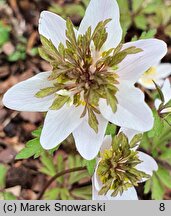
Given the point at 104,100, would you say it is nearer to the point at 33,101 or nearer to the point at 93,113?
the point at 93,113

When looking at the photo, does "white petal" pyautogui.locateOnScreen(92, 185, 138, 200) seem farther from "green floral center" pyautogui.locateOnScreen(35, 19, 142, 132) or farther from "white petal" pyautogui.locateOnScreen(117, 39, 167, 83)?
"white petal" pyautogui.locateOnScreen(117, 39, 167, 83)

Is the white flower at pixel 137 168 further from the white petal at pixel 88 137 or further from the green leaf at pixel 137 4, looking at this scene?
the green leaf at pixel 137 4

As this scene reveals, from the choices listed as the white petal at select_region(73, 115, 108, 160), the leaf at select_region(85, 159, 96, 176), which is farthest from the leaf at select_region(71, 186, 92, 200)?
the white petal at select_region(73, 115, 108, 160)

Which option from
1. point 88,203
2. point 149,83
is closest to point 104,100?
point 88,203

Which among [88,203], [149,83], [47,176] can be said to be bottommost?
[47,176]

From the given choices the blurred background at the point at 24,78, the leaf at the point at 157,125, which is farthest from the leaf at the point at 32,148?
the blurred background at the point at 24,78

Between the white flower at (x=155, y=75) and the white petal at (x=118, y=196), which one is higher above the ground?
the white petal at (x=118, y=196)

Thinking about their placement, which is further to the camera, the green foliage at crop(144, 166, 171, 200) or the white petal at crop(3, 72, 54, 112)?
the green foliage at crop(144, 166, 171, 200)
